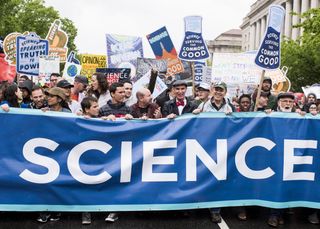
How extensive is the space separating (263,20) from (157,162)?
281ft

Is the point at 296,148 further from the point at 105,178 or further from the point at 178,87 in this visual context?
the point at 105,178

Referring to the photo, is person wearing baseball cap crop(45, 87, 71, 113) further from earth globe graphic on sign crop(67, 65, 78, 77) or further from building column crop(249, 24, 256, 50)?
building column crop(249, 24, 256, 50)

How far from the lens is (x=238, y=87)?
531 inches

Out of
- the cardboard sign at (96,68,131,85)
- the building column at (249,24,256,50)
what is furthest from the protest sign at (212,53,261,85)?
the building column at (249,24,256,50)

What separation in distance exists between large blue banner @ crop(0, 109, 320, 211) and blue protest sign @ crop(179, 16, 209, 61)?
3.06 metres

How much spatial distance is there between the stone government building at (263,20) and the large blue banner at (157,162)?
58.7 metres

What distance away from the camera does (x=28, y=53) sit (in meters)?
9.23

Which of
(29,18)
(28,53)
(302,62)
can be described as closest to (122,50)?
(28,53)

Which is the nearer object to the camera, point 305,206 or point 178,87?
point 305,206

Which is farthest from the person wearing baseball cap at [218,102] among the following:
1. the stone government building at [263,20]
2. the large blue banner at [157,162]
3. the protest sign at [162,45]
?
the stone government building at [263,20]

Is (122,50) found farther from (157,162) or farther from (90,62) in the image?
(157,162)

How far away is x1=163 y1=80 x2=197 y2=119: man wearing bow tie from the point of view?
645 cm

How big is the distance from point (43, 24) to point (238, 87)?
1506 inches

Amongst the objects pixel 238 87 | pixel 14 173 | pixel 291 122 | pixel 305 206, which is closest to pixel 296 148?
pixel 291 122
